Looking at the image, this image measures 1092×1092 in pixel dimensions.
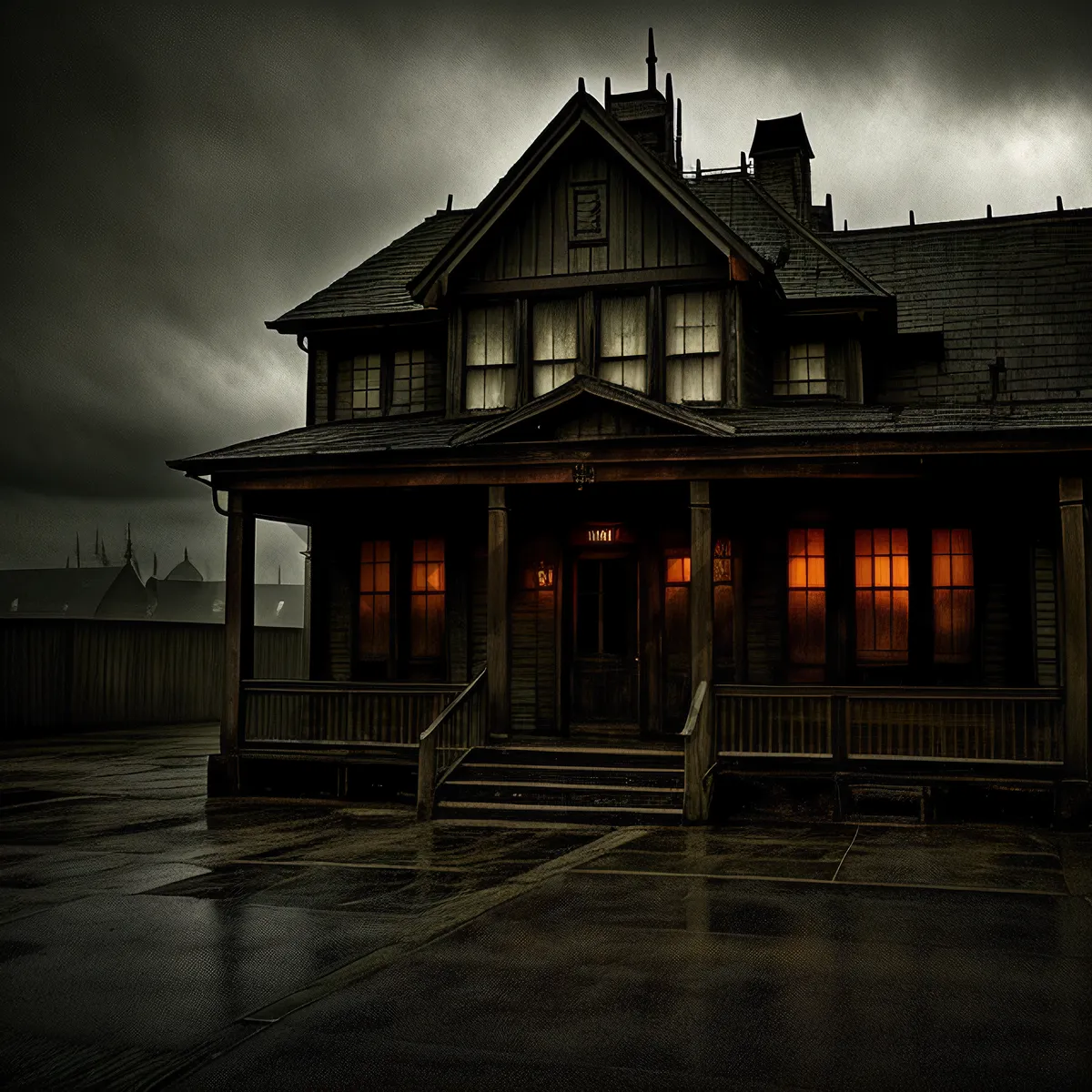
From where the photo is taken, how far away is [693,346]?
647 inches

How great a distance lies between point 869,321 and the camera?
17.0 meters

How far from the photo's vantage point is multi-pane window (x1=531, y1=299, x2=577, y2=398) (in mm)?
16844

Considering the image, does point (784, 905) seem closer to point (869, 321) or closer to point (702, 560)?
point (702, 560)

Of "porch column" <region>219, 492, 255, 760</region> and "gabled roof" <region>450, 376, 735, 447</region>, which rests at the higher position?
"gabled roof" <region>450, 376, 735, 447</region>

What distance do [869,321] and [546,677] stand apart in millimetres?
6968

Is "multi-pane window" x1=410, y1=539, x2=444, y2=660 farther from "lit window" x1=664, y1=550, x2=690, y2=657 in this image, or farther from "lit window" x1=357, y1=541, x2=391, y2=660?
"lit window" x1=664, y1=550, x2=690, y2=657

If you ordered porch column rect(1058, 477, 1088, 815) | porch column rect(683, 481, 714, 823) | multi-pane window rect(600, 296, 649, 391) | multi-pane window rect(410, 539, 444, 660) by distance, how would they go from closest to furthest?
porch column rect(1058, 477, 1088, 815), porch column rect(683, 481, 714, 823), multi-pane window rect(600, 296, 649, 391), multi-pane window rect(410, 539, 444, 660)

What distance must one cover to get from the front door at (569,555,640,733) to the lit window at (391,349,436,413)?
12.6 ft

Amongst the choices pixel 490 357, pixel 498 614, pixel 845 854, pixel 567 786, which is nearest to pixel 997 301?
pixel 490 357

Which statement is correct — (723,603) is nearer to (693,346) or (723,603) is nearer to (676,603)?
(676,603)

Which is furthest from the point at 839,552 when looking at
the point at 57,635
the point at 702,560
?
the point at 57,635

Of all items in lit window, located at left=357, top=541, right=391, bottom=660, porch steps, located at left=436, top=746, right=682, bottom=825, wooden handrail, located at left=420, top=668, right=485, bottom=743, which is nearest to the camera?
porch steps, located at left=436, top=746, right=682, bottom=825

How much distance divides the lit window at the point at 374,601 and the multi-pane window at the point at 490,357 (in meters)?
2.79

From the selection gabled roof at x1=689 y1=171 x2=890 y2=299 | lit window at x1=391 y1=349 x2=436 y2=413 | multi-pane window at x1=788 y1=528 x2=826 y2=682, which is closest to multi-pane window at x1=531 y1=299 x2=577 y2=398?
lit window at x1=391 y1=349 x2=436 y2=413
